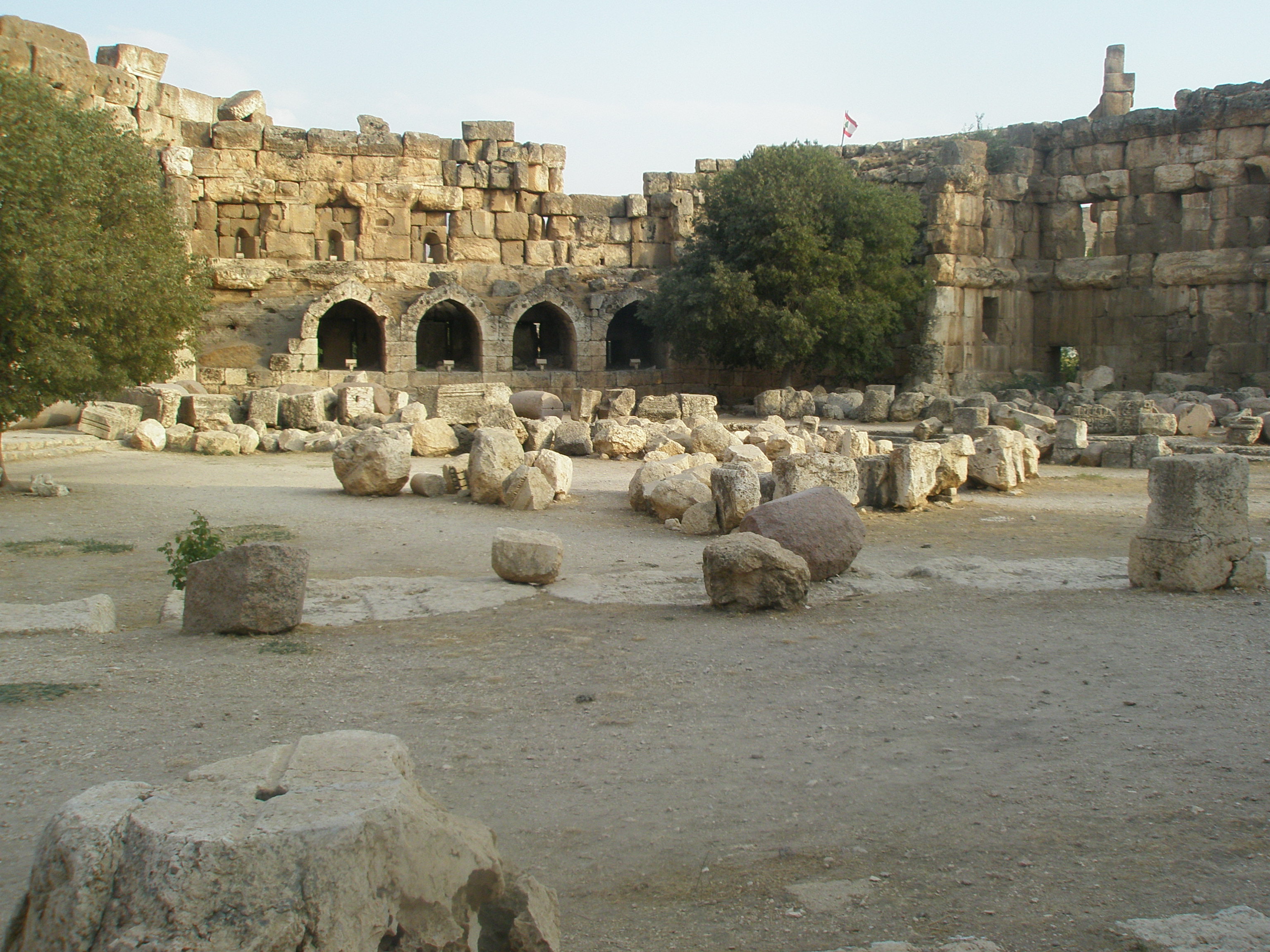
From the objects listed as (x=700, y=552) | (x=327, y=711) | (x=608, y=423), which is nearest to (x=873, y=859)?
(x=327, y=711)

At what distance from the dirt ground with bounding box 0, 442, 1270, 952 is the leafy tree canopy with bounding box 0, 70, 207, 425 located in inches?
135

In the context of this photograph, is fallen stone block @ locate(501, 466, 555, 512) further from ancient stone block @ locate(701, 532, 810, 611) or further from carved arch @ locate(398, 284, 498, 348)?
carved arch @ locate(398, 284, 498, 348)

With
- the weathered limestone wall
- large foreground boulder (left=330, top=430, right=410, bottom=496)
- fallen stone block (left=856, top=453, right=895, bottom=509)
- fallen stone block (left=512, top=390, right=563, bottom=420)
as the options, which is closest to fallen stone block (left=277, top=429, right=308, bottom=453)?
fallen stone block (left=512, top=390, right=563, bottom=420)

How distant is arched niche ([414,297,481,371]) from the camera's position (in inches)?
1111

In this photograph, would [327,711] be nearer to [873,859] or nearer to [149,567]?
[873,859]

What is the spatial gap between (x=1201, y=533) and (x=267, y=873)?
23.0 ft

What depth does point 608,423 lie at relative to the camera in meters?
16.0

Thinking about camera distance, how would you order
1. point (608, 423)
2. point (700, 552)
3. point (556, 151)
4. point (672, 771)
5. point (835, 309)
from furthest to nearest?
point (556, 151) → point (835, 309) → point (608, 423) → point (700, 552) → point (672, 771)

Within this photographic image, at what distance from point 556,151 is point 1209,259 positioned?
51.9ft

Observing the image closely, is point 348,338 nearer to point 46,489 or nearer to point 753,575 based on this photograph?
point 46,489

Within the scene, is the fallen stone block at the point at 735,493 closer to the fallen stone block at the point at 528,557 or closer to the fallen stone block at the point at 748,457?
the fallen stone block at the point at 748,457

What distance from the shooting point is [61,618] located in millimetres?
→ 6039

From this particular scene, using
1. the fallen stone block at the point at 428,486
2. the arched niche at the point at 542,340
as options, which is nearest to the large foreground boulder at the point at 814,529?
the fallen stone block at the point at 428,486

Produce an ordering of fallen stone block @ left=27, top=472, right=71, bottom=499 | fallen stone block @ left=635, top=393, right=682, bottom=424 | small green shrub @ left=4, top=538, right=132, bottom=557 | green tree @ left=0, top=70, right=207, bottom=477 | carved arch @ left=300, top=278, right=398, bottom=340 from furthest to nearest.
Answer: carved arch @ left=300, top=278, right=398, bottom=340 < fallen stone block @ left=635, top=393, right=682, bottom=424 < fallen stone block @ left=27, top=472, right=71, bottom=499 < green tree @ left=0, top=70, right=207, bottom=477 < small green shrub @ left=4, top=538, right=132, bottom=557
